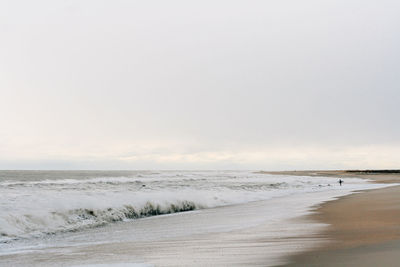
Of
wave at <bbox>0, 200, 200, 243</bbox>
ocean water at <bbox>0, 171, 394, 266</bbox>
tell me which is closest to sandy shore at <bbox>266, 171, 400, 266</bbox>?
ocean water at <bbox>0, 171, 394, 266</bbox>

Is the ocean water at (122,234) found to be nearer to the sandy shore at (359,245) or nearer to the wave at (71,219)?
the wave at (71,219)

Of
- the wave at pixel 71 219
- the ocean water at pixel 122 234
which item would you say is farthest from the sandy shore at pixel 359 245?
the wave at pixel 71 219

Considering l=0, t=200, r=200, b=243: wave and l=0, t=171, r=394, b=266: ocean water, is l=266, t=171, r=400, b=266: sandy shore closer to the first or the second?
l=0, t=171, r=394, b=266: ocean water

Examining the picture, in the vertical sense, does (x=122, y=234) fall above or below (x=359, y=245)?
below

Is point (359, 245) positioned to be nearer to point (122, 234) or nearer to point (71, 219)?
point (122, 234)

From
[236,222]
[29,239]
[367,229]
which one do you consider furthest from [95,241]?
[367,229]

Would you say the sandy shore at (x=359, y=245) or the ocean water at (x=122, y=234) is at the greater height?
the sandy shore at (x=359, y=245)

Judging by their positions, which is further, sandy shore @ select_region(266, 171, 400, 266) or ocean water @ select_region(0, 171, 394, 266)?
ocean water @ select_region(0, 171, 394, 266)

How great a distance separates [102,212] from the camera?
1470 centimetres

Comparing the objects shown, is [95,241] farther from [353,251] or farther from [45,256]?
[353,251]

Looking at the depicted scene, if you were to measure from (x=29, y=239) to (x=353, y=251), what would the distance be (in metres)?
7.78

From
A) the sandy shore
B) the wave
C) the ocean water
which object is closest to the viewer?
the sandy shore

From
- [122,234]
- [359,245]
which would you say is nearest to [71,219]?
[122,234]

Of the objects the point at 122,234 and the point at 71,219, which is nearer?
the point at 122,234
